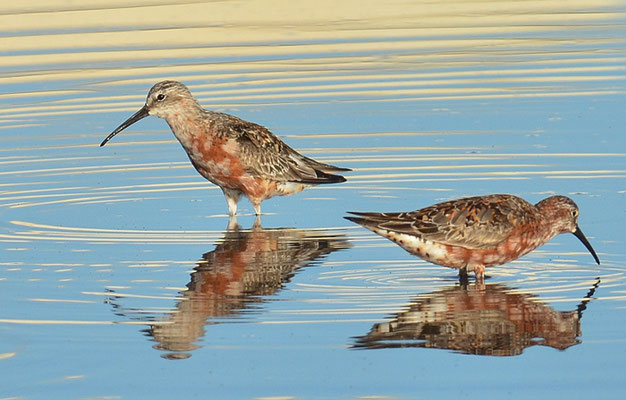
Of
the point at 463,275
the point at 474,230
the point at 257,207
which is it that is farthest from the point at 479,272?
the point at 257,207

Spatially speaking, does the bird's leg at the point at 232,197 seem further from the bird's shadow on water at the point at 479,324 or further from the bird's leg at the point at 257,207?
the bird's shadow on water at the point at 479,324

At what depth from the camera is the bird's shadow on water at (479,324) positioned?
1111 centimetres

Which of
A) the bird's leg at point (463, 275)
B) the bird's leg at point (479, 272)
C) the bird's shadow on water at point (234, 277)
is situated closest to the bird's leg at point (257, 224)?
the bird's shadow on water at point (234, 277)

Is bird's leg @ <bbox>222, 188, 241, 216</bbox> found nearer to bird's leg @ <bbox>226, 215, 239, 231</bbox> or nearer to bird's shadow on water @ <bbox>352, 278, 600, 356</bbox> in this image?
bird's leg @ <bbox>226, 215, 239, 231</bbox>

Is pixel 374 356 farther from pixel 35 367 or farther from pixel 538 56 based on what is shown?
pixel 538 56

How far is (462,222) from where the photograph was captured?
1330cm

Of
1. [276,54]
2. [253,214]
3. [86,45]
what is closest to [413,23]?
[276,54]

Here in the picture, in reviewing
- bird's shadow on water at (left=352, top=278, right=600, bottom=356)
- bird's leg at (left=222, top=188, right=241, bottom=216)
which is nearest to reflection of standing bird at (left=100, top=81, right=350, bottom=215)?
bird's leg at (left=222, top=188, right=241, bottom=216)

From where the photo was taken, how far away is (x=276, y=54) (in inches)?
1032

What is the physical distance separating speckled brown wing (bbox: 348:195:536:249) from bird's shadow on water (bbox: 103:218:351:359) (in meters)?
1.10

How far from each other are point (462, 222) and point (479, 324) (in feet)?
5.79

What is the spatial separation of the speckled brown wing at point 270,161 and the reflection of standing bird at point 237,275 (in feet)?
4.83

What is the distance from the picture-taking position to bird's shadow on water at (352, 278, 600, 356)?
11109 millimetres

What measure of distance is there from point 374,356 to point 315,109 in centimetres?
1125
